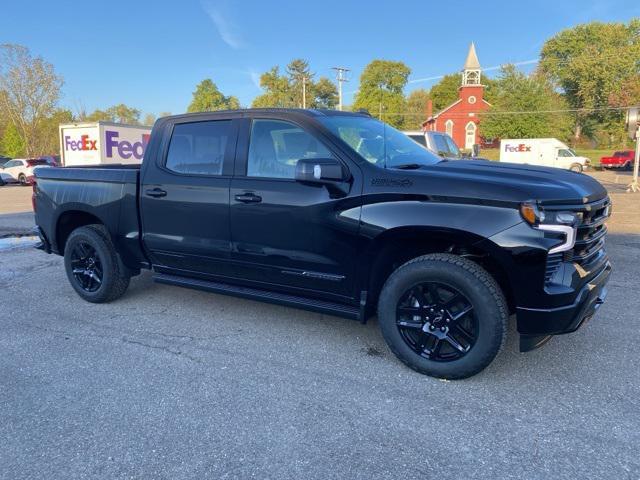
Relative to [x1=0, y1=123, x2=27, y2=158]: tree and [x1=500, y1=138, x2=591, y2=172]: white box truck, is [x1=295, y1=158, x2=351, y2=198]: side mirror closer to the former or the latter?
[x1=500, y1=138, x2=591, y2=172]: white box truck

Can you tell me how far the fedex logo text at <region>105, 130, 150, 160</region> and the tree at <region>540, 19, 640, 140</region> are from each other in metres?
50.7

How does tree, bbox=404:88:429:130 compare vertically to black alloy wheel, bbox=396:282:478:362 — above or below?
above

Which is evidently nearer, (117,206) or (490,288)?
(490,288)

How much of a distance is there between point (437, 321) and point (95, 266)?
3601 millimetres

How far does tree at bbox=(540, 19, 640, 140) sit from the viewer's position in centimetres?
5228

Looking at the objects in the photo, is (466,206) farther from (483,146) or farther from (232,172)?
(483,146)

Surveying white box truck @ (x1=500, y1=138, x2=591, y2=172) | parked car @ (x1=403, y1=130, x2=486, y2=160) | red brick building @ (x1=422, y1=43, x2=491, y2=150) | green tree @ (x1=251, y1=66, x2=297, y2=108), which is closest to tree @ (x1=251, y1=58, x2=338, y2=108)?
green tree @ (x1=251, y1=66, x2=297, y2=108)

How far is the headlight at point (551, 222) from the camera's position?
295 cm

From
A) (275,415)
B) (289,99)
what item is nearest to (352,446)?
(275,415)

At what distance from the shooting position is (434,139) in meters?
11.9

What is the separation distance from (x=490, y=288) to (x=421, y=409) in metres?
0.89

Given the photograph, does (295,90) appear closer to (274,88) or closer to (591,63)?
(274,88)

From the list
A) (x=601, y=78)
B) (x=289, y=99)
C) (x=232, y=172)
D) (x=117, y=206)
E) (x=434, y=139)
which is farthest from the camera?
(x=289, y=99)

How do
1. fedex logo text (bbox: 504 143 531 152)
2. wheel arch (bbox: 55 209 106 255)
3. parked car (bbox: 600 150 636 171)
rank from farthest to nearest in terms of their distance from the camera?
parked car (bbox: 600 150 636 171) → fedex logo text (bbox: 504 143 531 152) → wheel arch (bbox: 55 209 106 255)
